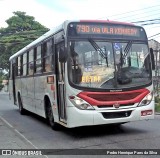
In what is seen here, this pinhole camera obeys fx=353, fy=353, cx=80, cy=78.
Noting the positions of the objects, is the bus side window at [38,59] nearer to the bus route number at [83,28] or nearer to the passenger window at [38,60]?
the passenger window at [38,60]

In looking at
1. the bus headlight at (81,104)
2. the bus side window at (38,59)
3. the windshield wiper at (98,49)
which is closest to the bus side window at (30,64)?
the bus side window at (38,59)

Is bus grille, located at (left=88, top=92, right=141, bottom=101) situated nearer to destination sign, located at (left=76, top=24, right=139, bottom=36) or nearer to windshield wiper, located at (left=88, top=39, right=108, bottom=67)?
windshield wiper, located at (left=88, top=39, right=108, bottom=67)

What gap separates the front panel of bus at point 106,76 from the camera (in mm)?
8727

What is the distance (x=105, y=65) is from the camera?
900 cm

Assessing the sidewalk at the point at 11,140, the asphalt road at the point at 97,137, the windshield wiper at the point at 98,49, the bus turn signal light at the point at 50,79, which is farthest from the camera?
the bus turn signal light at the point at 50,79

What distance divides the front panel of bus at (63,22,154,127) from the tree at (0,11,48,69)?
38380 mm

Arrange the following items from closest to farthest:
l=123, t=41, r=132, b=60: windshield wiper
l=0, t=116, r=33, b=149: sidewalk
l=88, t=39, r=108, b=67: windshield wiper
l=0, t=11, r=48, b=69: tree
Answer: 1. l=0, t=116, r=33, b=149: sidewalk
2. l=88, t=39, r=108, b=67: windshield wiper
3. l=123, t=41, r=132, b=60: windshield wiper
4. l=0, t=11, r=48, b=69: tree

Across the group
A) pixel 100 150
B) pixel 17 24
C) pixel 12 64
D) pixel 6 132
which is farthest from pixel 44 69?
pixel 17 24

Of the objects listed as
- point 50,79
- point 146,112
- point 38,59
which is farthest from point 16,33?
point 146,112

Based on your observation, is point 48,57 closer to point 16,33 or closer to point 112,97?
point 112,97

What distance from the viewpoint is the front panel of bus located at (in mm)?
8727

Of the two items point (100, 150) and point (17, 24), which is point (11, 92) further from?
point (17, 24)

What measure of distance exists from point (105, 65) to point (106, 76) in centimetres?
29

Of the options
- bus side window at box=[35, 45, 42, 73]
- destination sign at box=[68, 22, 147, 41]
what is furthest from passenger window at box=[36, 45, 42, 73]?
destination sign at box=[68, 22, 147, 41]
